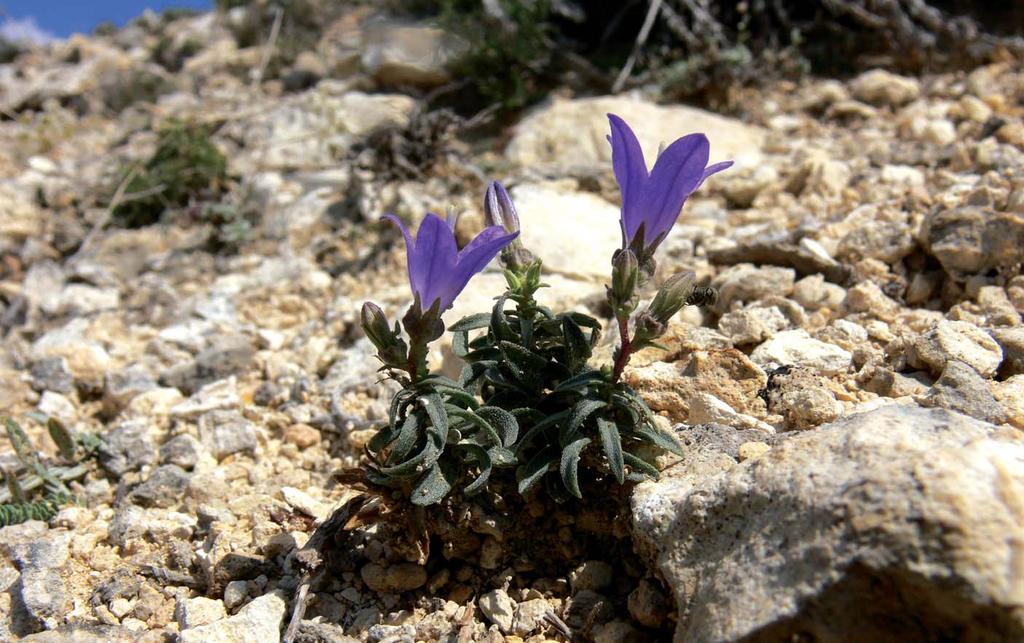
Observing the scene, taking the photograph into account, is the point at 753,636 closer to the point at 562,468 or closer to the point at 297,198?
the point at 562,468

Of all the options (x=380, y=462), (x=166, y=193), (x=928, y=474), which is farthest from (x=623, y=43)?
(x=928, y=474)

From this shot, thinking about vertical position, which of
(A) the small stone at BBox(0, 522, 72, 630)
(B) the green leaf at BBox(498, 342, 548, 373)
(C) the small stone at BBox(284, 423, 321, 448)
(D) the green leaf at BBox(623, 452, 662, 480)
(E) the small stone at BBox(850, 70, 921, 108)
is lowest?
(C) the small stone at BBox(284, 423, 321, 448)

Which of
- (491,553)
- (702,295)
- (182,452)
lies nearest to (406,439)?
(491,553)

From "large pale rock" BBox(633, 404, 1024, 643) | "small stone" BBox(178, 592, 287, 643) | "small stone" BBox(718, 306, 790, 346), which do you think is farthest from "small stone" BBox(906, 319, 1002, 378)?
"small stone" BBox(178, 592, 287, 643)

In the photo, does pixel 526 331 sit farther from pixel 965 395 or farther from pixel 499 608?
pixel 965 395

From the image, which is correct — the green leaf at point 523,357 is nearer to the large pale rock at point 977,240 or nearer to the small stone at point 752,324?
the small stone at point 752,324

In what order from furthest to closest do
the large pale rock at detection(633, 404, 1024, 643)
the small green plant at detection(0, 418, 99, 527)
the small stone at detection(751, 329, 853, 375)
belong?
1. the small green plant at detection(0, 418, 99, 527)
2. the small stone at detection(751, 329, 853, 375)
3. the large pale rock at detection(633, 404, 1024, 643)

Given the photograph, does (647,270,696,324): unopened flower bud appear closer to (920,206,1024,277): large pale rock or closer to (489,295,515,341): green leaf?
(489,295,515,341): green leaf
